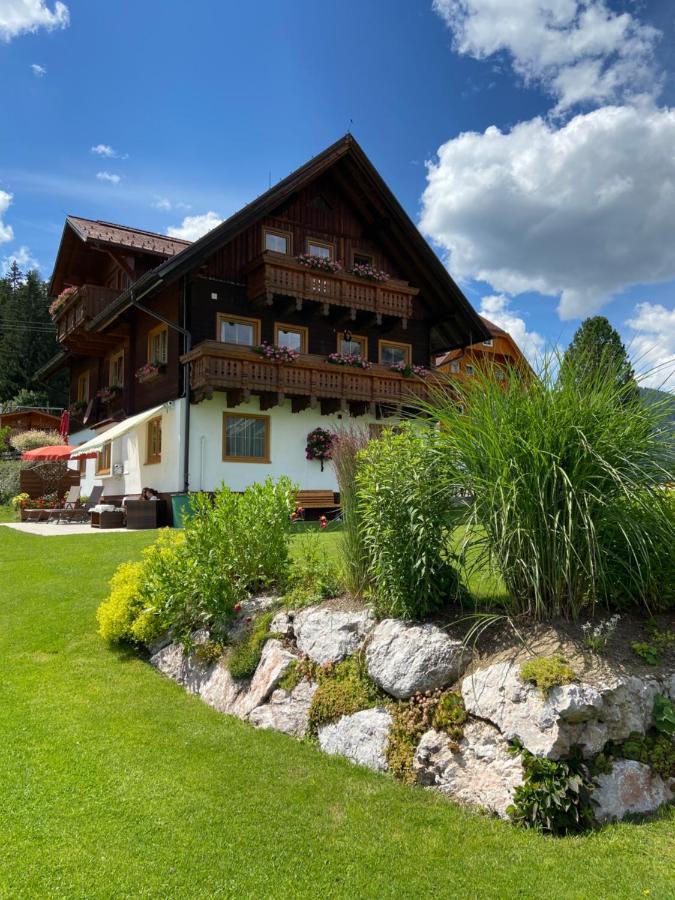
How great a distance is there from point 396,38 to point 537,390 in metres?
10.5

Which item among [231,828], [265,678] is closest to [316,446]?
[265,678]

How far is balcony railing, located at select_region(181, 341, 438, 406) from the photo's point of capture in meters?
16.6

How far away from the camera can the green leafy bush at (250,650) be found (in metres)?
5.03

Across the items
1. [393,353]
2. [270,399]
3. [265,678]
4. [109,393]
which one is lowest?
[265,678]

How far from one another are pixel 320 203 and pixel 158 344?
275 inches

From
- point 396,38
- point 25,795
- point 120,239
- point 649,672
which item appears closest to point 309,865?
point 25,795

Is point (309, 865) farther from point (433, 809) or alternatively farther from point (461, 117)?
point (461, 117)

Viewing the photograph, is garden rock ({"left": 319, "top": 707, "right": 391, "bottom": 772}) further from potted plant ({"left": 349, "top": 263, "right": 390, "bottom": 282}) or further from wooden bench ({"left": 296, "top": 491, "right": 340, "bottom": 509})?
potted plant ({"left": 349, "top": 263, "right": 390, "bottom": 282})

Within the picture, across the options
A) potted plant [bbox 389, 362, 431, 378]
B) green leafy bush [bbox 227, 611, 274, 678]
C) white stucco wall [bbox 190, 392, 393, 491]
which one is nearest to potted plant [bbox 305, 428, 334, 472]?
white stucco wall [bbox 190, 392, 393, 491]

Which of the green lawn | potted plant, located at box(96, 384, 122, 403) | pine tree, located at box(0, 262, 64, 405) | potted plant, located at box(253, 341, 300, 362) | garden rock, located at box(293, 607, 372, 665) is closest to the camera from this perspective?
the green lawn

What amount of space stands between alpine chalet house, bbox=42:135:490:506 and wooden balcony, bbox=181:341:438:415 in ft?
0.13

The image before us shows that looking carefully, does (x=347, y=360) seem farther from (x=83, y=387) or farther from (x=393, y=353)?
(x=83, y=387)

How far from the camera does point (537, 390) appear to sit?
4250 millimetres

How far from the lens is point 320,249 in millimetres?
20531
